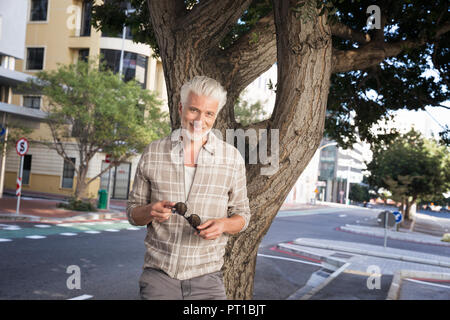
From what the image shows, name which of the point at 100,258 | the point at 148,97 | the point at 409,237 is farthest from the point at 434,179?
the point at 100,258

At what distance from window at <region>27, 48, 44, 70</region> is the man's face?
3372 centimetres

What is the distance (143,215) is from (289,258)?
10729mm

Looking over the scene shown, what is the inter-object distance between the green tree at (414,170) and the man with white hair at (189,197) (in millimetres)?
31151

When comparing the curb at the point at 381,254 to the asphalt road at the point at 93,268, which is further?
the curb at the point at 381,254

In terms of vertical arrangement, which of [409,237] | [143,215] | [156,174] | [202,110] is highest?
[202,110]

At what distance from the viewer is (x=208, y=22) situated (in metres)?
3.35

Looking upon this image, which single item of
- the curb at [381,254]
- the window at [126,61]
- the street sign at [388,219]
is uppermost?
the window at [126,61]

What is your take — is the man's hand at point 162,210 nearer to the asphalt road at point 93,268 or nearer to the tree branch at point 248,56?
the tree branch at point 248,56

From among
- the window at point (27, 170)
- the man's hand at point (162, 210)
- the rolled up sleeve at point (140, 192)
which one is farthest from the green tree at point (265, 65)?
the window at point (27, 170)

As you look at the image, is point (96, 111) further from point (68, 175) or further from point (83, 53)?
point (83, 53)

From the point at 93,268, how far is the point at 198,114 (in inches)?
277

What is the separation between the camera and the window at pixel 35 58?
107ft
